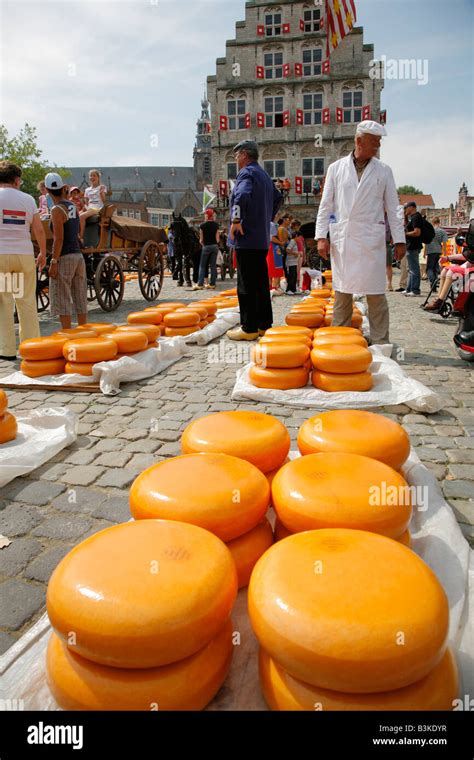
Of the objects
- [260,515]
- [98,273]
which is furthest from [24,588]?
[98,273]

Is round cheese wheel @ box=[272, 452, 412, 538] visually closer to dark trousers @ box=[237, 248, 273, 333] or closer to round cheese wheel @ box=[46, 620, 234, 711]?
round cheese wheel @ box=[46, 620, 234, 711]

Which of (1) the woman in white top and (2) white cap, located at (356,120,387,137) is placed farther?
(1) the woman in white top

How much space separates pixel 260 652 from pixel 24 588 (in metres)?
1.03

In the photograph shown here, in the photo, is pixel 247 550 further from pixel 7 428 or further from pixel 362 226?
pixel 362 226

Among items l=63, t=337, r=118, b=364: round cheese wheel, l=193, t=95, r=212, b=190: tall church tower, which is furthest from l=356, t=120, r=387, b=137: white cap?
l=193, t=95, r=212, b=190: tall church tower

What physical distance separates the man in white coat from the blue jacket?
3.00ft

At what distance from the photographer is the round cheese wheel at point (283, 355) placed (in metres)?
3.77

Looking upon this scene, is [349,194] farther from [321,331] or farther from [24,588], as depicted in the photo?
[24,588]

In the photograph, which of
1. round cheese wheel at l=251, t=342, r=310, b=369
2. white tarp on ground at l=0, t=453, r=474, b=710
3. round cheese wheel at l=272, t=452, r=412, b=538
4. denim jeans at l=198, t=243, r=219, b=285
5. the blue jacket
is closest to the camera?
white tarp on ground at l=0, t=453, r=474, b=710

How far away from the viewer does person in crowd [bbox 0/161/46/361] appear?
16.0 feet

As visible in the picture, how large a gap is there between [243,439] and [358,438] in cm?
45

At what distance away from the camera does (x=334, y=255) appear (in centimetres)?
513

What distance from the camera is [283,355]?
3764 millimetres

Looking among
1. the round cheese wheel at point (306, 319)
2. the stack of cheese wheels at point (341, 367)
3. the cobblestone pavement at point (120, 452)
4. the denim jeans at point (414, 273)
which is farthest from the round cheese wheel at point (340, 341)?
the denim jeans at point (414, 273)
